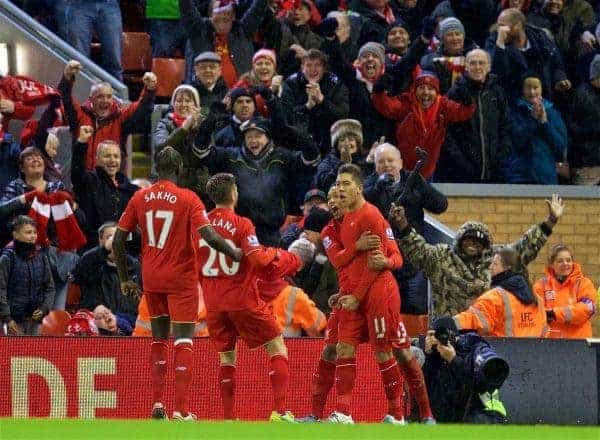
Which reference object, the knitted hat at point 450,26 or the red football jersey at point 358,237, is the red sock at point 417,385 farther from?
the knitted hat at point 450,26

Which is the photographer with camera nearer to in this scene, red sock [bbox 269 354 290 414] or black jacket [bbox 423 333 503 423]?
black jacket [bbox 423 333 503 423]

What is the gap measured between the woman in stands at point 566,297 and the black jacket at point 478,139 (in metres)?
1.88

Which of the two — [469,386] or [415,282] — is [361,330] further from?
[415,282]

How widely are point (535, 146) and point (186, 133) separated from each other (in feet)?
12.6

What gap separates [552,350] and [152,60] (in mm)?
6292

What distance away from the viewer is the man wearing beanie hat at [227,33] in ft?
56.0

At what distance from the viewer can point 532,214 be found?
17.2 metres

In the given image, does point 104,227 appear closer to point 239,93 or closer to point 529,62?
point 239,93

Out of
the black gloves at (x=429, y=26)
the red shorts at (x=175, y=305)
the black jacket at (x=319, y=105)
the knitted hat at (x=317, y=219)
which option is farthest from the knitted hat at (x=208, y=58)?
the red shorts at (x=175, y=305)

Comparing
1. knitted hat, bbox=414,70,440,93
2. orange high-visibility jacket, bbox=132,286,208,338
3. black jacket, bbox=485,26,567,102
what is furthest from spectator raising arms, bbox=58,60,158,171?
black jacket, bbox=485,26,567,102

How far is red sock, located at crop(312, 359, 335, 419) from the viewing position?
41.3 feet

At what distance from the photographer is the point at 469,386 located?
12344 millimetres

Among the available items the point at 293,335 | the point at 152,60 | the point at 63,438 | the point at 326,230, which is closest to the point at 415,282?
the point at 293,335

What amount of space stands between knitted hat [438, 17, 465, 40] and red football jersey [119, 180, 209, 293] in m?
5.53
